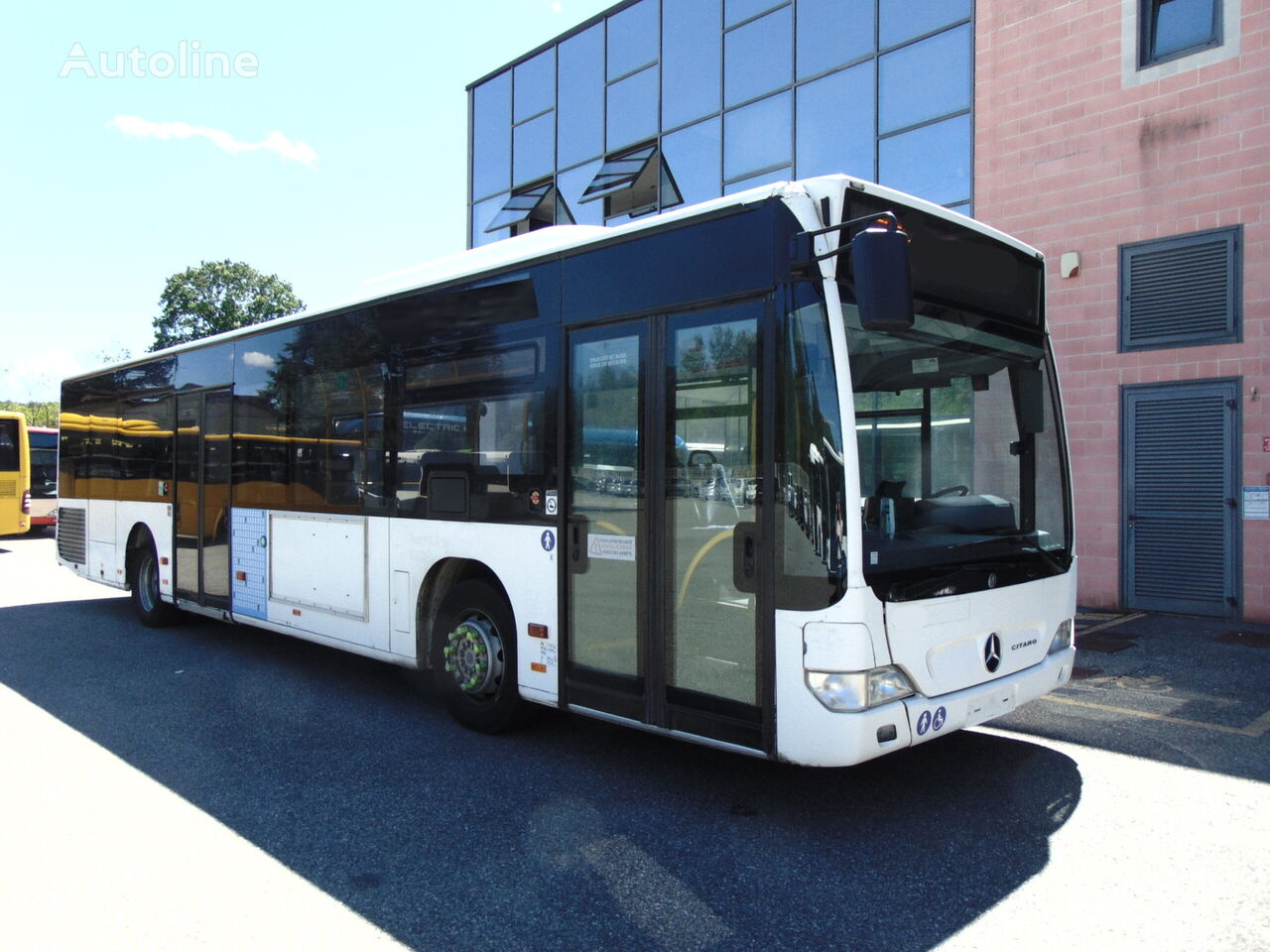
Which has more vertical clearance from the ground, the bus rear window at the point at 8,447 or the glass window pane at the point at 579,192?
the glass window pane at the point at 579,192

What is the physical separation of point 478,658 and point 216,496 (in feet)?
13.2

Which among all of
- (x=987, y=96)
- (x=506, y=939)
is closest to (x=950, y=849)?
(x=506, y=939)

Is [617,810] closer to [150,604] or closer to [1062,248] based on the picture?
[150,604]

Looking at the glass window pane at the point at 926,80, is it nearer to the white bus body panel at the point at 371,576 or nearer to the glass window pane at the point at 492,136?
the glass window pane at the point at 492,136

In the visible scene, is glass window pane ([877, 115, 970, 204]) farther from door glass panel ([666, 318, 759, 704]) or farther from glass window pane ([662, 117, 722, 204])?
door glass panel ([666, 318, 759, 704])

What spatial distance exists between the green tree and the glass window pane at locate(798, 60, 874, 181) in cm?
3760

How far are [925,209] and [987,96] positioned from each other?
8.30 meters

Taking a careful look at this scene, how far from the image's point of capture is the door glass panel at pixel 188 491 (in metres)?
8.38

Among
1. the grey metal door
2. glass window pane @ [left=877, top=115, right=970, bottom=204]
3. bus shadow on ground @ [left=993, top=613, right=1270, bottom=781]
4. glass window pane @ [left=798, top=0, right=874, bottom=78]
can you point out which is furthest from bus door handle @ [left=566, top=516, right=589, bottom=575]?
glass window pane @ [left=798, top=0, right=874, bottom=78]

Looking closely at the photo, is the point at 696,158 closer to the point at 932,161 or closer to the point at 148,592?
→ the point at 932,161

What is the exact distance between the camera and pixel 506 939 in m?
3.04

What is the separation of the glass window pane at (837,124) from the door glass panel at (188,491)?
862 centimetres

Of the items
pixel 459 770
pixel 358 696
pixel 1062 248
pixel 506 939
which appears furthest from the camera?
pixel 1062 248

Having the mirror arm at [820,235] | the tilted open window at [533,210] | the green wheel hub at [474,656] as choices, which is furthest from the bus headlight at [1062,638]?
the tilted open window at [533,210]
